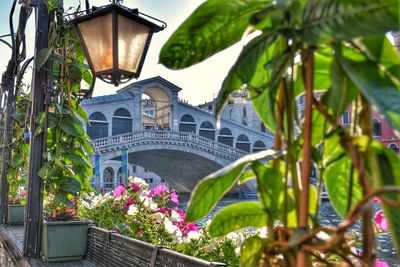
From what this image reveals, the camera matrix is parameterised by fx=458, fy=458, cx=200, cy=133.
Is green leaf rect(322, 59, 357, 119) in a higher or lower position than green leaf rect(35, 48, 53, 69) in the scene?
lower

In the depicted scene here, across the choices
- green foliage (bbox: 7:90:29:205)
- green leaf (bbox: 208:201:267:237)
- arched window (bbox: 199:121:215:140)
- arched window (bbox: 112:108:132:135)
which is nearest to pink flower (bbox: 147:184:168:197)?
green foliage (bbox: 7:90:29:205)

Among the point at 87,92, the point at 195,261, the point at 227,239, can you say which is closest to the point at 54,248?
the point at 87,92

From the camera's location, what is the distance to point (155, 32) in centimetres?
227

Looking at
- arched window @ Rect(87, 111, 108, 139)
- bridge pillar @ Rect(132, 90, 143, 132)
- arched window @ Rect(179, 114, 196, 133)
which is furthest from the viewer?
arched window @ Rect(179, 114, 196, 133)

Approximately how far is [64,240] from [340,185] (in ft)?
7.24

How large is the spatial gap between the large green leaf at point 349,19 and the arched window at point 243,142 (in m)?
32.1

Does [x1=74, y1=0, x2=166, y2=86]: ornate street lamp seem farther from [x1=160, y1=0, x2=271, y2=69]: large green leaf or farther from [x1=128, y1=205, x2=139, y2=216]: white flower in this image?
[x1=160, y1=0, x2=271, y2=69]: large green leaf

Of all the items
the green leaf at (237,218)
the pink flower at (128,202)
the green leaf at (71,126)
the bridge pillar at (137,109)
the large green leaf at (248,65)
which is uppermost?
the bridge pillar at (137,109)

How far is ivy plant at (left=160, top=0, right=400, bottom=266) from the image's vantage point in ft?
1.23

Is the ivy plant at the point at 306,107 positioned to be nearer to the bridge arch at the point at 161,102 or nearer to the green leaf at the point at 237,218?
the green leaf at the point at 237,218

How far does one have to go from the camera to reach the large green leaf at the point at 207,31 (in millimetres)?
497

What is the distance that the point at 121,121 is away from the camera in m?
28.2

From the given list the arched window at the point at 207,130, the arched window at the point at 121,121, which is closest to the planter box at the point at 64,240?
the arched window at the point at 121,121

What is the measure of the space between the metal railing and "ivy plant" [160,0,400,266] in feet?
71.7
